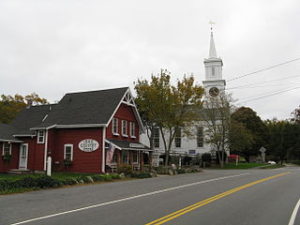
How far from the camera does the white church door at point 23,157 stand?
30.0 meters

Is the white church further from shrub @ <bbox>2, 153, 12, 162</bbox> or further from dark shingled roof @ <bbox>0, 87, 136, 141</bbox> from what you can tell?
shrub @ <bbox>2, 153, 12, 162</bbox>

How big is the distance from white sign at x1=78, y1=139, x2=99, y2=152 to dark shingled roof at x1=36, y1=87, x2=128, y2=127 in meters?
1.64

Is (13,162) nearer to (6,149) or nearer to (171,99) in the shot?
(6,149)

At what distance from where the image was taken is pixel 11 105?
5078 centimetres

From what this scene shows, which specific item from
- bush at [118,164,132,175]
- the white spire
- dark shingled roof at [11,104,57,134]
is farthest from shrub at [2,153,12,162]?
the white spire

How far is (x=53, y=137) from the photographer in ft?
97.7

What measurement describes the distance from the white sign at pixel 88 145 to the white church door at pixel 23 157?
217 inches

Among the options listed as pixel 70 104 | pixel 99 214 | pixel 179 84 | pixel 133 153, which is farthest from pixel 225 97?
pixel 99 214

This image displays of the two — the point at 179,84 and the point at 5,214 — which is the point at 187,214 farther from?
the point at 179,84

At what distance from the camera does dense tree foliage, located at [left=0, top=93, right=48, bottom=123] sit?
1934 inches

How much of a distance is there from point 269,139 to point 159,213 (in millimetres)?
62588

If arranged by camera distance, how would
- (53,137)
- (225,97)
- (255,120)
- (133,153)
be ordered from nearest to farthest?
(53,137)
(133,153)
(225,97)
(255,120)

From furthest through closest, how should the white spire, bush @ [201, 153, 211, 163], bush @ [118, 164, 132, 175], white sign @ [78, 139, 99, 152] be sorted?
1. the white spire
2. bush @ [201, 153, 211, 163]
3. white sign @ [78, 139, 99, 152]
4. bush @ [118, 164, 132, 175]

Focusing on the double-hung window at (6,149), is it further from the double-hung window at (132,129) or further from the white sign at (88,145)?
the double-hung window at (132,129)
